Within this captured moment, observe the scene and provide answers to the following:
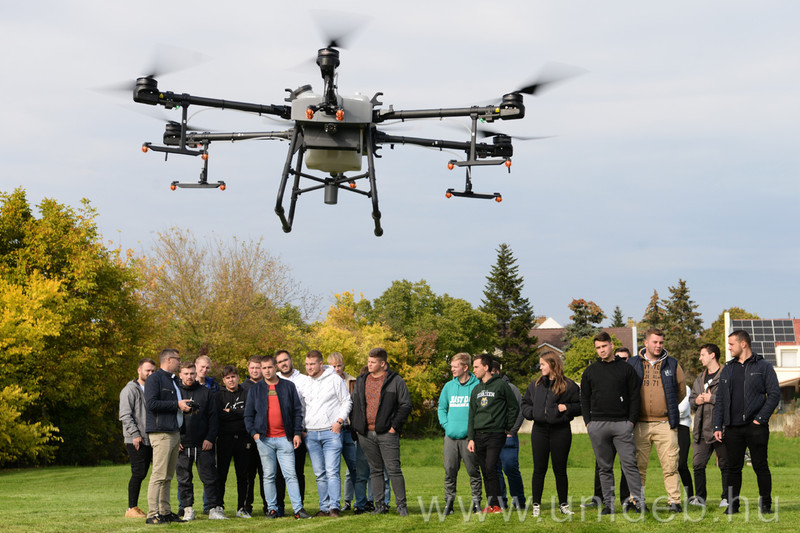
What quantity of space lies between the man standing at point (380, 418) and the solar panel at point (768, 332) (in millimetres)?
55980

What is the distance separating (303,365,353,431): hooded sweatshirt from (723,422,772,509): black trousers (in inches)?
169

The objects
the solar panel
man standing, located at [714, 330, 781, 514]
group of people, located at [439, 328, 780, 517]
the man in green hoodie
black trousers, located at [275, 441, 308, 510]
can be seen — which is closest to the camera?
man standing, located at [714, 330, 781, 514]

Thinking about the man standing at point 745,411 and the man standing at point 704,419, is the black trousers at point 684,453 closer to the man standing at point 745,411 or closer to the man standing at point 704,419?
the man standing at point 704,419

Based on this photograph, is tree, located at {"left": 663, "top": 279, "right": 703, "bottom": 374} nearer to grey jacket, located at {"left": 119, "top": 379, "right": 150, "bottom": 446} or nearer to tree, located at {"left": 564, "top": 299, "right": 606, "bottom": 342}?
tree, located at {"left": 564, "top": 299, "right": 606, "bottom": 342}

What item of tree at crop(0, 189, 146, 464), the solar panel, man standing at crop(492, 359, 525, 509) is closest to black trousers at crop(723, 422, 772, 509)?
man standing at crop(492, 359, 525, 509)

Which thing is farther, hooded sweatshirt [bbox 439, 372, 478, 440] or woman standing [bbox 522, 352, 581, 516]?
hooded sweatshirt [bbox 439, 372, 478, 440]

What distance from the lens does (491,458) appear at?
9.88 metres

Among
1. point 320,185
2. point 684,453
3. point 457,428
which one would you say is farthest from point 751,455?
point 320,185

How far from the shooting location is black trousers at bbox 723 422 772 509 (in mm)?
9227

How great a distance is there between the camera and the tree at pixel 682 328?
78.1 m

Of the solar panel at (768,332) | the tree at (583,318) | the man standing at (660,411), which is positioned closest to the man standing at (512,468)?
the man standing at (660,411)

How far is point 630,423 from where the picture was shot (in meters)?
9.42

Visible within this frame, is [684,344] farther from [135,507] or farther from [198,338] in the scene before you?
[135,507]

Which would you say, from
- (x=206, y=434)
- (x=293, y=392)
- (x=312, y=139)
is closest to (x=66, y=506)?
(x=206, y=434)
